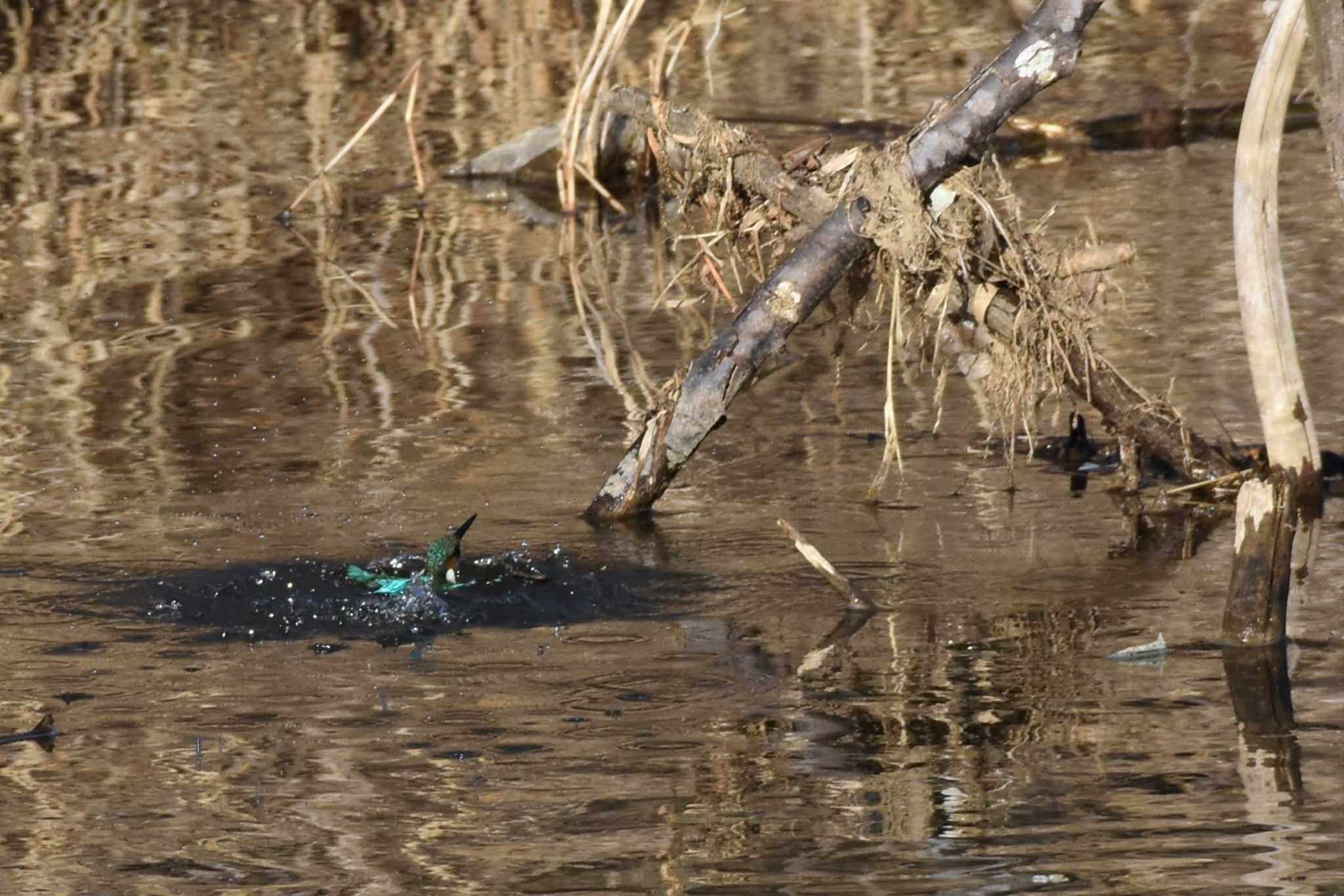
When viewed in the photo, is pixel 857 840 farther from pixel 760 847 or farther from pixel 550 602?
pixel 550 602

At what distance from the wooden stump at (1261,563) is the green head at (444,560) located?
2.17m

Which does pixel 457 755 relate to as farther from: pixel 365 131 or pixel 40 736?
pixel 365 131

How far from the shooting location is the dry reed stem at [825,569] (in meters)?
6.18

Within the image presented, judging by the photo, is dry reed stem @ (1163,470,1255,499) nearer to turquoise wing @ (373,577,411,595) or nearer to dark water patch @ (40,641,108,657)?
turquoise wing @ (373,577,411,595)

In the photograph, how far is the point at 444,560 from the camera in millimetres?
6523

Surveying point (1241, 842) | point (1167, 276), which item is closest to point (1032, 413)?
point (1241, 842)

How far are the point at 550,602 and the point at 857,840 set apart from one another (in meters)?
2.04

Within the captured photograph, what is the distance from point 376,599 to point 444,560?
0.23 metres

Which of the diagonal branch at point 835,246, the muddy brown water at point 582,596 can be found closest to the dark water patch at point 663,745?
the muddy brown water at point 582,596

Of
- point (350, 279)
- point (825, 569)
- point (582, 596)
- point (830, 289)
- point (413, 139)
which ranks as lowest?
point (582, 596)

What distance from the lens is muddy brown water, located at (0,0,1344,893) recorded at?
15.6ft

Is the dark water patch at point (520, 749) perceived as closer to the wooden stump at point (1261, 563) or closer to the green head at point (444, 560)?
the green head at point (444, 560)

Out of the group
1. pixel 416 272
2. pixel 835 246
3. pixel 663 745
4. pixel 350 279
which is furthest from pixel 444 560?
pixel 416 272

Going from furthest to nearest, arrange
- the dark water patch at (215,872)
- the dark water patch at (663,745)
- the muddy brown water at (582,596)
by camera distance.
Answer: the dark water patch at (663,745), the muddy brown water at (582,596), the dark water patch at (215,872)
